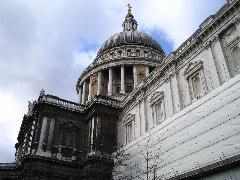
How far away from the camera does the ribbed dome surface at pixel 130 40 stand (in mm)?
45375

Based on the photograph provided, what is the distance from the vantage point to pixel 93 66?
42188 mm

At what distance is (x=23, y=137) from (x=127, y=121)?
1347 centimetres

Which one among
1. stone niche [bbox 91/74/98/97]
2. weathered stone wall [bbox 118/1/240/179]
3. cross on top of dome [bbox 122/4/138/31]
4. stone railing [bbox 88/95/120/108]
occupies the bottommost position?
weathered stone wall [bbox 118/1/240/179]

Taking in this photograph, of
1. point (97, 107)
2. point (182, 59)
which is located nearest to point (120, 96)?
point (97, 107)

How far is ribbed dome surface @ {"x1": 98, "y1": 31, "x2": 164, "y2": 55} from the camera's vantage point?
149 feet

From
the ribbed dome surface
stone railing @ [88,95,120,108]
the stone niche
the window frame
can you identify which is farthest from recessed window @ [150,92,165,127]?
the ribbed dome surface

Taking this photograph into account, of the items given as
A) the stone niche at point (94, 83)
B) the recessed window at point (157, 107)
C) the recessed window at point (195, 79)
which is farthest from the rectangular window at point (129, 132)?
the stone niche at point (94, 83)

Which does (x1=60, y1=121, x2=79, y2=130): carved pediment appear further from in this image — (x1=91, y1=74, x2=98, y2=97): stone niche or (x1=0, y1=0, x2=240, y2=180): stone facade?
(x1=91, y1=74, x2=98, y2=97): stone niche

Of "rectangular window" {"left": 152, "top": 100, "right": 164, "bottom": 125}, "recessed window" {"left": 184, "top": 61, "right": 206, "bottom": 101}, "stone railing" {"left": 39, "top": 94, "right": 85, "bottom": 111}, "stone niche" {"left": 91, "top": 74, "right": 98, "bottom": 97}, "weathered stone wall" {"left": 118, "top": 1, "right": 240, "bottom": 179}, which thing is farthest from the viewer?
"stone niche" {"left": 91, "top": 74, "right": 98, "bottom": 97}

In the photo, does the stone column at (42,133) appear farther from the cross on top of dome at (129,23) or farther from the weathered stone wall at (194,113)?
the cross on top of dome at (129,23)

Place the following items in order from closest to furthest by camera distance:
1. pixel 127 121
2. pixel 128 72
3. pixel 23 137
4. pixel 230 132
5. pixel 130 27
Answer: pixel 230 132
pixel 127 121
pixel 23 137
pixel 128 72
pixel 130 27

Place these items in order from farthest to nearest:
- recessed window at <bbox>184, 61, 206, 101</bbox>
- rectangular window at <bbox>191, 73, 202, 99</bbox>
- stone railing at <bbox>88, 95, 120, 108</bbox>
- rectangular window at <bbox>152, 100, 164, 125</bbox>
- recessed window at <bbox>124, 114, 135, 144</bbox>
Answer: stone railing at <bbox>88, 95, 120, 108</bbox> → recessed window at <bbox>124, 114, 135, 144</bbox> → rectangular window at <bbox>152, 100, 164, 125</bbox> → rectangular window at <bbox>191, 73, 202, 99</bbox> → recessed window at <bbox>184, 61, 206, 101</bbox>

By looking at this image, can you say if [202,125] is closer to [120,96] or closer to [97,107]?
[97,107]

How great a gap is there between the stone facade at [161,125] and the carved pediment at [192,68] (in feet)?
0.23
